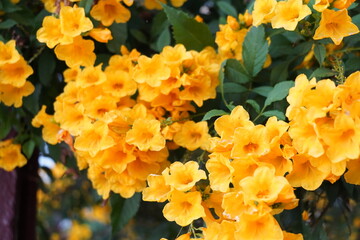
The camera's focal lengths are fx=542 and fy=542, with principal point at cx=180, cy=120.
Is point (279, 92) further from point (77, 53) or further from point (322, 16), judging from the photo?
point (77, 53)

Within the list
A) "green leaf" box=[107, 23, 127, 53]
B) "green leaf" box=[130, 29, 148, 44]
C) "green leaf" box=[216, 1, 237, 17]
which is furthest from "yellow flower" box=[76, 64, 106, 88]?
"green leaf" box=[216, 1, 237, 17]

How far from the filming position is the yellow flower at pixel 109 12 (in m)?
0.96

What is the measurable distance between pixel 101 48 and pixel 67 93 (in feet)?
A: 0.50

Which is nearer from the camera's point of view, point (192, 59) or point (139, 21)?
point (192, 59)

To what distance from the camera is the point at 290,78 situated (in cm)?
97

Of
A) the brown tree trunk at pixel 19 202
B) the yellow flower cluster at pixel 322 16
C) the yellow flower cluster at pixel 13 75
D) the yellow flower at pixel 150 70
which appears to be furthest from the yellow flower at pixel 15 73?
the yellow flower cluster at pixel 322 16

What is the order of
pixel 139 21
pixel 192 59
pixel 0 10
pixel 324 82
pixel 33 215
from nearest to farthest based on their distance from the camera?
pixel 324 82 → pixel 192 59 → pixel 0 10 → pixel 139 21 → pixel 33 215

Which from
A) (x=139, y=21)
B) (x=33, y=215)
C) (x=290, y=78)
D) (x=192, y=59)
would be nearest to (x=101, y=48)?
(x=139, y=21)

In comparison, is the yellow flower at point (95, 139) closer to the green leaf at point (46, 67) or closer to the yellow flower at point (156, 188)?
the yellow flower at point (156, 188)

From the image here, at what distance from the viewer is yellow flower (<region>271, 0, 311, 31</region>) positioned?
0.79m

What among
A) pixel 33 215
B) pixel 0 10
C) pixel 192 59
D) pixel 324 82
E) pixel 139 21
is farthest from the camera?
pixel 33 215

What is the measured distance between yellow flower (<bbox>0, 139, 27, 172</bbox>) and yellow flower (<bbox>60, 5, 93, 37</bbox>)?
314 mm

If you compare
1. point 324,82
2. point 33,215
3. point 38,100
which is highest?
point 324,82

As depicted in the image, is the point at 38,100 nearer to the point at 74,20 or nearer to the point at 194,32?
the point at 74,20
